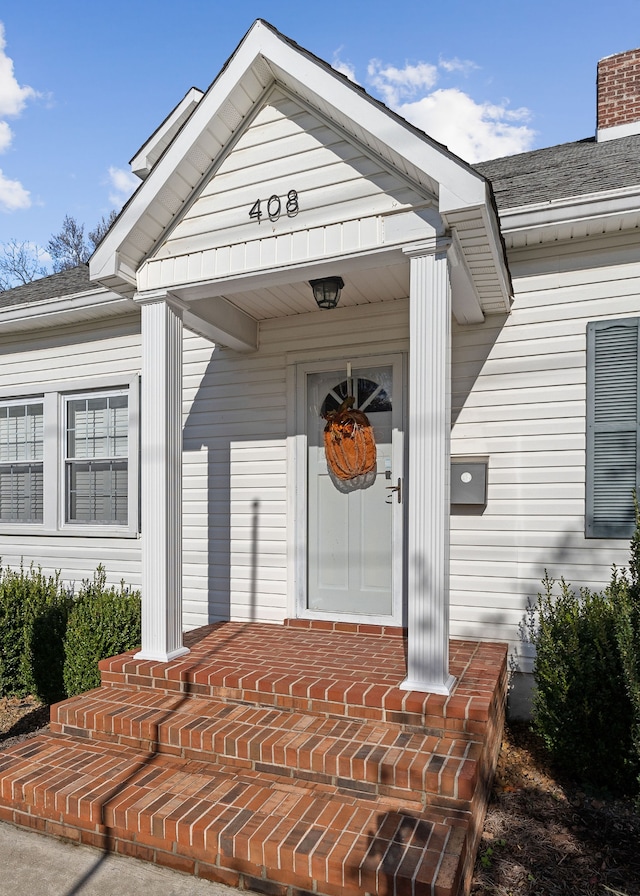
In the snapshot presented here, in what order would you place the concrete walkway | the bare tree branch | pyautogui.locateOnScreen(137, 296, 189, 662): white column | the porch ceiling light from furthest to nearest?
1. the bare tree branch
2. the porch ceiling light
3. pyautogui.locateOnScreen(137, 296, 189, 662): white column
4. the concrete walkway

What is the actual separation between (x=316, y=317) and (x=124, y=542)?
2831mm

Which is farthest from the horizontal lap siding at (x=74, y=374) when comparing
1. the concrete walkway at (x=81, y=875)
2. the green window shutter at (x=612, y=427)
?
the green window shutter at (x=612, y=427)

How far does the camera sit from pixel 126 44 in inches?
323

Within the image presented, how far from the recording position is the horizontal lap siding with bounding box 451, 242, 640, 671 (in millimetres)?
4051

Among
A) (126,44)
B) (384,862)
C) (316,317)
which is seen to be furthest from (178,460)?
(126,44)

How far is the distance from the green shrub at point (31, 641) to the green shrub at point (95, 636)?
1.07ft

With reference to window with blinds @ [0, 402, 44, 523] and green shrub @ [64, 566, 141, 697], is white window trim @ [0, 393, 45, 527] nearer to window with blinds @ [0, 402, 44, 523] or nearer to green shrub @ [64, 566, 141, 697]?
window with blinds @ [0, 402, 44, 523]

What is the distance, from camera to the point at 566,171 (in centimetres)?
481

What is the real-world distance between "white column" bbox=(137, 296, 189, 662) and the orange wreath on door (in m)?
1.31

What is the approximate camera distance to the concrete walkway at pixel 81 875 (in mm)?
2467

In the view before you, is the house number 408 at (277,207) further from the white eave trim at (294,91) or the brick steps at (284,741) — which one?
the brick steps at (284,741)

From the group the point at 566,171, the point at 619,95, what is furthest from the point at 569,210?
the point at 619,95

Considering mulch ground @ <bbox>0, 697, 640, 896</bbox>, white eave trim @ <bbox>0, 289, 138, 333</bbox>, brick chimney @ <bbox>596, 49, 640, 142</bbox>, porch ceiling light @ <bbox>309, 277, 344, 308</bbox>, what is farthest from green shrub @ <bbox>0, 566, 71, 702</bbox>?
brick chimney @ <bbox>596, 49, 640, 142</bbox>

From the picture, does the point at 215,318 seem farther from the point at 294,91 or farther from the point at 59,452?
the point at 59,452
